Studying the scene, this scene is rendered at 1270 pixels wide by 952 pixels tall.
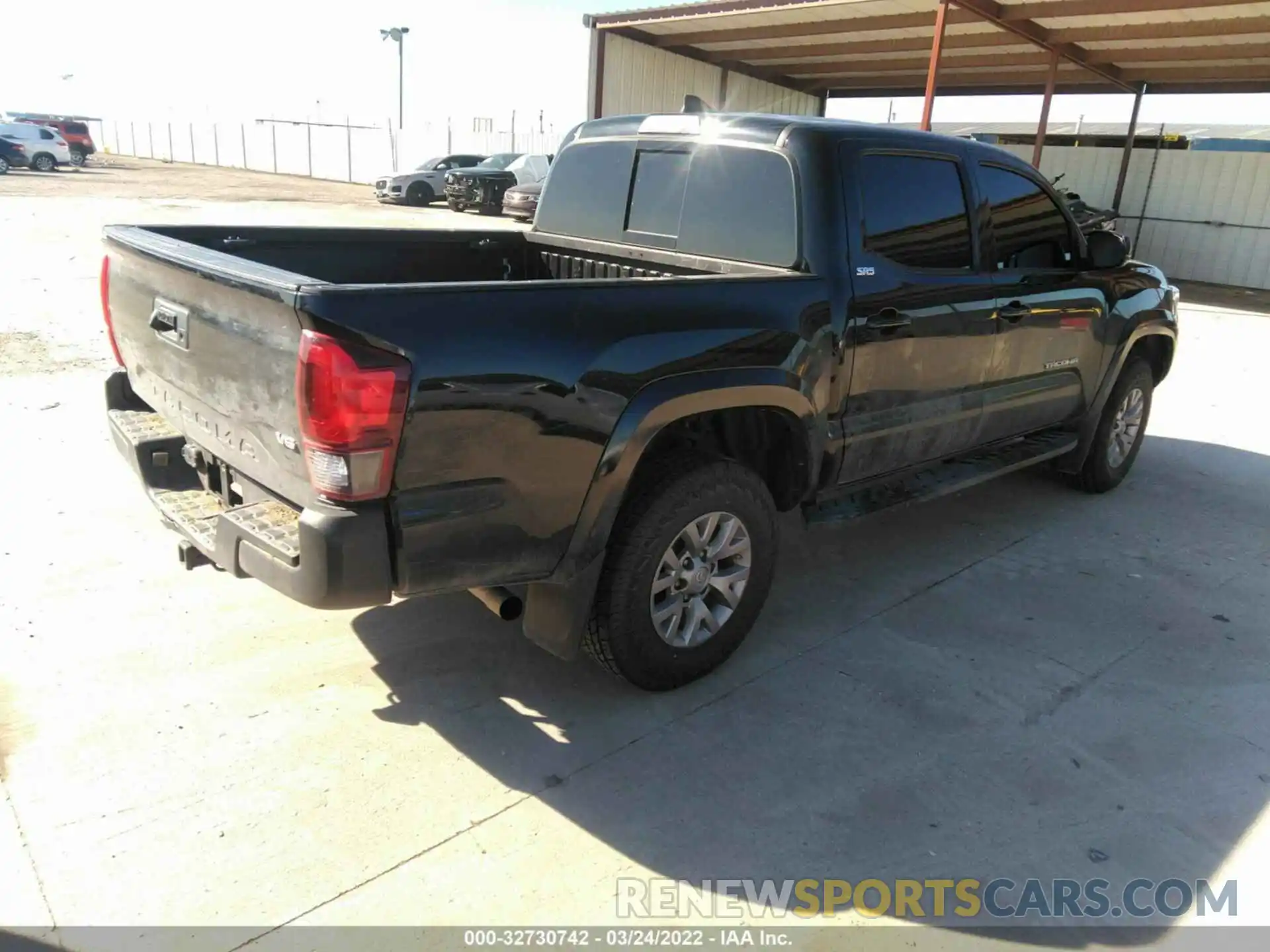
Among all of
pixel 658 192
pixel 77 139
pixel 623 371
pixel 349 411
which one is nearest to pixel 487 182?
pixel 658 192

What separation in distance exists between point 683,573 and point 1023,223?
2713 millimetres

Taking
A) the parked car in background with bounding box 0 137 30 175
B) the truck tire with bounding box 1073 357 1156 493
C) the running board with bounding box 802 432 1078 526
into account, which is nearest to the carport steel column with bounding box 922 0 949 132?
the truck tire with bounding box 1073 357 1156 493

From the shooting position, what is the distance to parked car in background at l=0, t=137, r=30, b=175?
3247 cm

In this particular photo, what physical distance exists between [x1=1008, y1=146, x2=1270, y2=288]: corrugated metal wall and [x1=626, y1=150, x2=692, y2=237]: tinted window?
18.0 m

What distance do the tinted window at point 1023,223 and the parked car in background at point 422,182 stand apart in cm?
2513

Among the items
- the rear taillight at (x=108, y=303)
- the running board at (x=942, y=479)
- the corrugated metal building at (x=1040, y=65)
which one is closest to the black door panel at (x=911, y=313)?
the running board at (x=942, y=479)

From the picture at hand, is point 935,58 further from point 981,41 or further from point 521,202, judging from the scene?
point 521,202

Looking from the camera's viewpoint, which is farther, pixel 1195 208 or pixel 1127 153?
pixel 1127 153

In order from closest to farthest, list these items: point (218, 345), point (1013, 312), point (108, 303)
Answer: point (218, 345) → point (108, 303) → point (1013, 312)

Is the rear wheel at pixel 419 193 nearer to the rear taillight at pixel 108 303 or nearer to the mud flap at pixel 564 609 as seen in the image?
the rear taillight at pixel 108 303

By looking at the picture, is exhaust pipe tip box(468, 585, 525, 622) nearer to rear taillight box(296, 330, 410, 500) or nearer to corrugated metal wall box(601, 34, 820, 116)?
rear taillight box(296, 330, 410, 500)

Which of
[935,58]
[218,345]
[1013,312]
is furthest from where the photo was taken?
[935,58]

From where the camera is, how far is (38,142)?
33969 mm

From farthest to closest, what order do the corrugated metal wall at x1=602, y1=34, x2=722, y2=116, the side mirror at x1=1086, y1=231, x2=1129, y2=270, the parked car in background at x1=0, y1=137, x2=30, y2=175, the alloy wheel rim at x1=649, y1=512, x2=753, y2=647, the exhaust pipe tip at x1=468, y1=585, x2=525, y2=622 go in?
1. the parked car in background at x1=0, y1=137, x2=30, y2=175
2. the corrugated metal wall at x1=602, y1=34, x2=722, y2=116
3. the side mirror at x1=1086, y1=231, x2=1129, y2=270
4. the alloy wheel rim at x1=649, y1=512, x2=753, y2=647
5. the exhaust pipe tip at x1=468, y1=585, x2=525, y2=622
